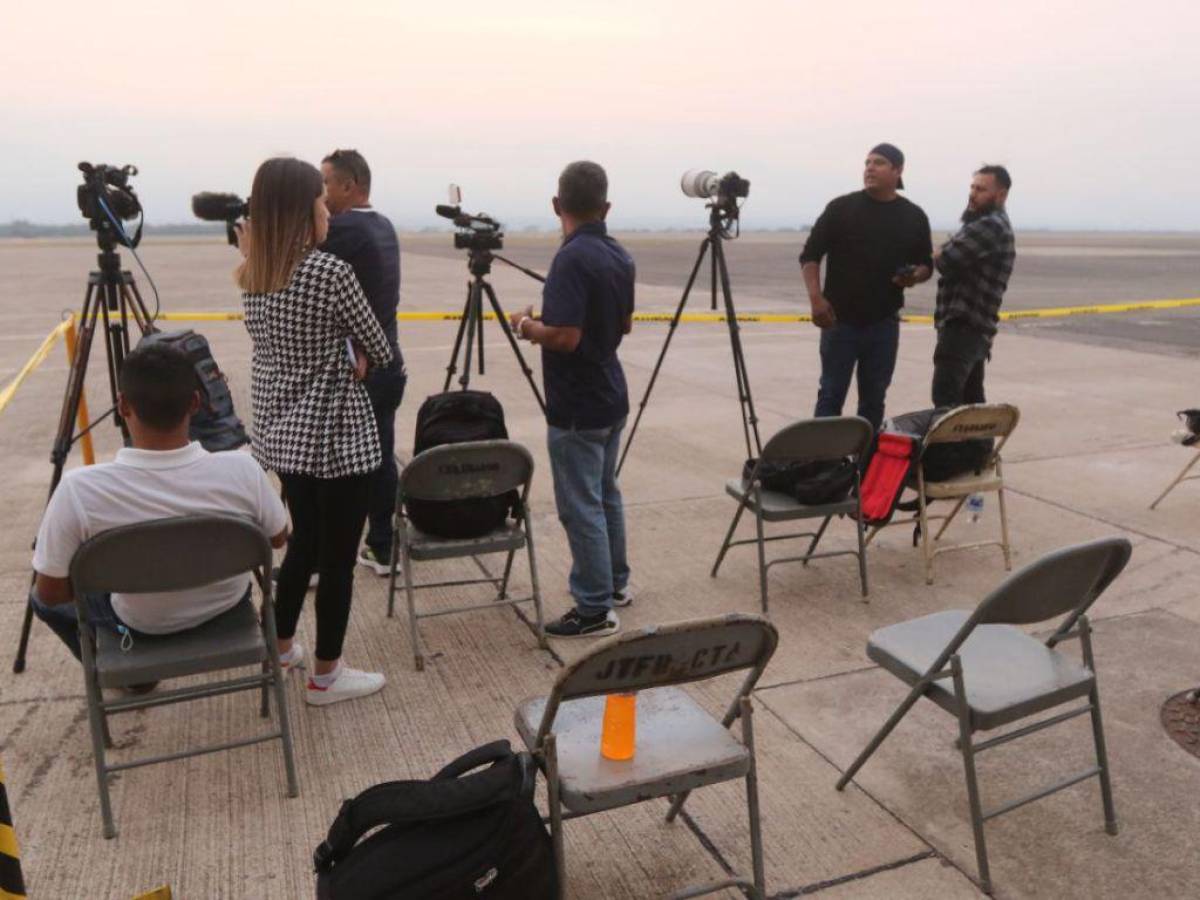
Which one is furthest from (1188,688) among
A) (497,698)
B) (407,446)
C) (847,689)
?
(407,446)

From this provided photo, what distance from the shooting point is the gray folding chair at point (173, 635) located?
2611 mm

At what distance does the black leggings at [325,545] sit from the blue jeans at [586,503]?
886 mm

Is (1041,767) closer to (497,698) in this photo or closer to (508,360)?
(497,698)

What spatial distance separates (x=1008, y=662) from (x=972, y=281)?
10.3 ft

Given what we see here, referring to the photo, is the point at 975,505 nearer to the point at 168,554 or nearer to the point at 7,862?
the point at 168,554

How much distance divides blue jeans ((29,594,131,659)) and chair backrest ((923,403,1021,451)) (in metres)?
3.36

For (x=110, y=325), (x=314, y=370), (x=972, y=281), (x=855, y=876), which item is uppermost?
(x=972, y=281)

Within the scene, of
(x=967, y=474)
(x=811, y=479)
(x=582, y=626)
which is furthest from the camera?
(x=967, y=474)

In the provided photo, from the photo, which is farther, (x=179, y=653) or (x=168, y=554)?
(x=179, y=653)

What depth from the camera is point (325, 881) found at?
213cm

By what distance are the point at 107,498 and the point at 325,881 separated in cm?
122

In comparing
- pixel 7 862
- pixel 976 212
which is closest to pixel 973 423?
pixel 976 212

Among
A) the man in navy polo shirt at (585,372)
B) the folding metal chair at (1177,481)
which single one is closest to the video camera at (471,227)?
the man in navy polo shirt at (585,372)

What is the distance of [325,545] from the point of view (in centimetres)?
337
